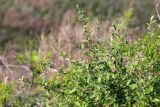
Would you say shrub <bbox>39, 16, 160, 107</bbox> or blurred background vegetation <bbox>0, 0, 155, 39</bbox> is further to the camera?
blurred background vegetation <bbox>0, 0, 155, 39</bbox>

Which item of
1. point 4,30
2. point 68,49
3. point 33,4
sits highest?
point 33,4

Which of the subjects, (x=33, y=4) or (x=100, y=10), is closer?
(x=100, y=10)

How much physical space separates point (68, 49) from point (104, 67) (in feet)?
7.75

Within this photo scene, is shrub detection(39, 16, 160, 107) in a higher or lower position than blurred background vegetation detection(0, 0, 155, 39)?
lower

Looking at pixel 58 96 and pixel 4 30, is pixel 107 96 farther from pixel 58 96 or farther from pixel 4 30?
pixel 4 30

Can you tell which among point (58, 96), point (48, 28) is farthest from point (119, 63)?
point (48, 28)

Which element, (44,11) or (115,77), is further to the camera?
(44,11)

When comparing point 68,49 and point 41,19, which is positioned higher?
point 41,19

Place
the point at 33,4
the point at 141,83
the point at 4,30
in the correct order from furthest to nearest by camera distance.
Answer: the point at 33,4 < the point at 4,30 < the point at 141,83

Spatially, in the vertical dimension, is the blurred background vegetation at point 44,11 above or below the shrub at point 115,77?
above

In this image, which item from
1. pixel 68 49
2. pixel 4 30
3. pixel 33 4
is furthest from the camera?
pixel 33 4

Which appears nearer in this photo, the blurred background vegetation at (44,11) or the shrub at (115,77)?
the shrub at (115,77)

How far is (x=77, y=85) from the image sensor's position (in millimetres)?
3875

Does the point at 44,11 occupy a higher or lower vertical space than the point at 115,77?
higher
